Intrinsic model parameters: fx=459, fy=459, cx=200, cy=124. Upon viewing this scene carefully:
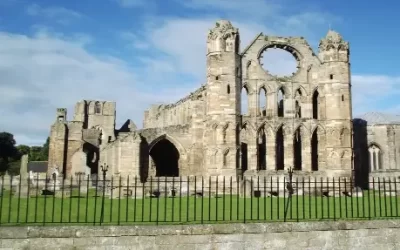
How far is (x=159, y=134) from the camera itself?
35625 millimetres

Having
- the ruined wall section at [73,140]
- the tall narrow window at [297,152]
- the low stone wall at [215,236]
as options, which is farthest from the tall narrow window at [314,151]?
the low stone wall at [215,236]

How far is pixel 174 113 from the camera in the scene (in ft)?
159

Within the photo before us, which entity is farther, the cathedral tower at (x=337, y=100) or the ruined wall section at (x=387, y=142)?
the ruined wall section at (x=387, y=142)

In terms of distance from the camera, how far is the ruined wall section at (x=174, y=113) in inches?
1511

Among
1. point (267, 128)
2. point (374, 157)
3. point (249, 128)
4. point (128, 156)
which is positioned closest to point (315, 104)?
point (267, 128)

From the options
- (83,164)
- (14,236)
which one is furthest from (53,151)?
(14,236)

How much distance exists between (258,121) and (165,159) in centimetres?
1285

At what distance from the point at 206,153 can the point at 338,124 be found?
35.8 ft

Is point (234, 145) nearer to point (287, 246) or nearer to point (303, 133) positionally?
point (303, 133)

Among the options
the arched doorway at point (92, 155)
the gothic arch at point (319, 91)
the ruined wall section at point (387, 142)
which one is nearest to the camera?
the gothic arch at point (319, 91)

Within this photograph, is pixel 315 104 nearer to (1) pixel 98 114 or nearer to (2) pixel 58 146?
(2) pixel 58 146

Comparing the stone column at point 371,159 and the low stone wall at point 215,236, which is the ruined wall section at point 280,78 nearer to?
the stone column at point 371,159

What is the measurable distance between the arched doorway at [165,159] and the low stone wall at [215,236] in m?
33.4

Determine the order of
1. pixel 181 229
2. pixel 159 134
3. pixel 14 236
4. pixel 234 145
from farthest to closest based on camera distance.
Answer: pixel 159 134 < pixel 234 145 < pixel 181 229 < pixel 14 236
